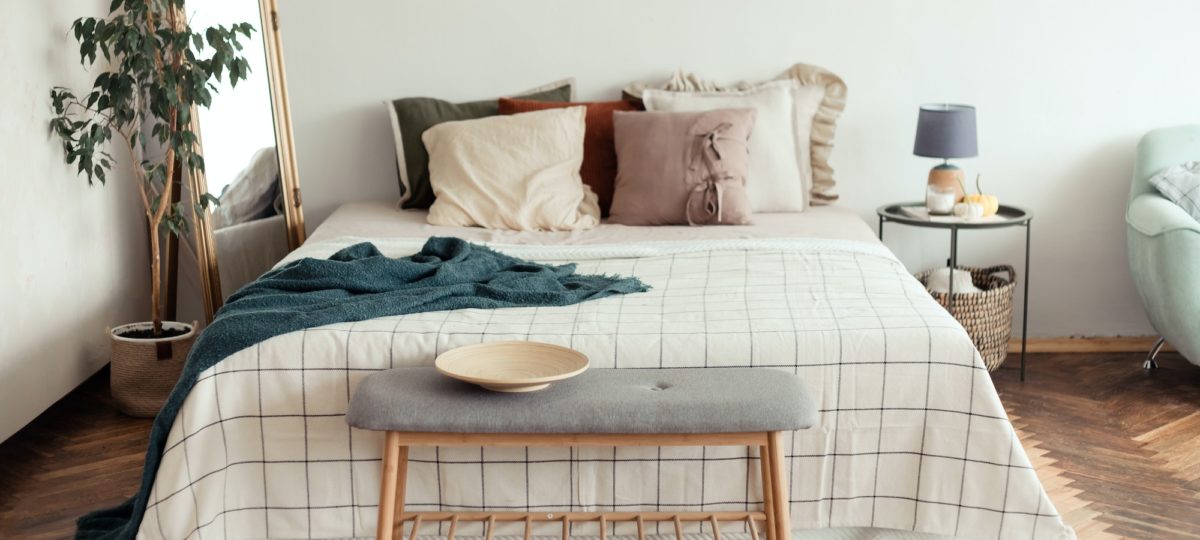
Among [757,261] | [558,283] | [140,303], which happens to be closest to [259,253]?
[140,303]

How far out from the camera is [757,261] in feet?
9.95

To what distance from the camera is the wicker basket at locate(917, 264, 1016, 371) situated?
3.71 meters

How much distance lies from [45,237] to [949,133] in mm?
2855

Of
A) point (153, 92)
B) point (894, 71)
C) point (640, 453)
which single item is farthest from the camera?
point (894, 71)

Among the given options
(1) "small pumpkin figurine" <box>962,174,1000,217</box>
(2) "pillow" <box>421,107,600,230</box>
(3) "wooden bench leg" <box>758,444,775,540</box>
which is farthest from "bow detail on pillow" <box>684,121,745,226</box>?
(3) "wooden bench leg" <box>758,444,775,540</box>

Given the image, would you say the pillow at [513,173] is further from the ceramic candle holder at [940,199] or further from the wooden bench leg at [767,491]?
the wooden bench leg at [767,491]

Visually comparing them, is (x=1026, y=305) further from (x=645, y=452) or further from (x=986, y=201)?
(x=645, y=452)

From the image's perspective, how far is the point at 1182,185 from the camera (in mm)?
3701

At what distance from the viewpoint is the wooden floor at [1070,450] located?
2746mm

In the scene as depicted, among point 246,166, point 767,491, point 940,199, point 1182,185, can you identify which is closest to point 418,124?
point 246,166

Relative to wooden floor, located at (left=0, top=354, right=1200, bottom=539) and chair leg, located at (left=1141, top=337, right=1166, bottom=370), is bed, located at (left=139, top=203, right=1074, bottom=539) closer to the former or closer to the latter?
wooden floor, located at (left=0, top=354, right=1200, bottom=539)

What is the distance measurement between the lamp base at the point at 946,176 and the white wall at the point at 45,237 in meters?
2.80

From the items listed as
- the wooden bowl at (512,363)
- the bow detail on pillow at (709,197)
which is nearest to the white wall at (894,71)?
the bow detail on pillow at (709,197)

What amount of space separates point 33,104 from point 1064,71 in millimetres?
3390
